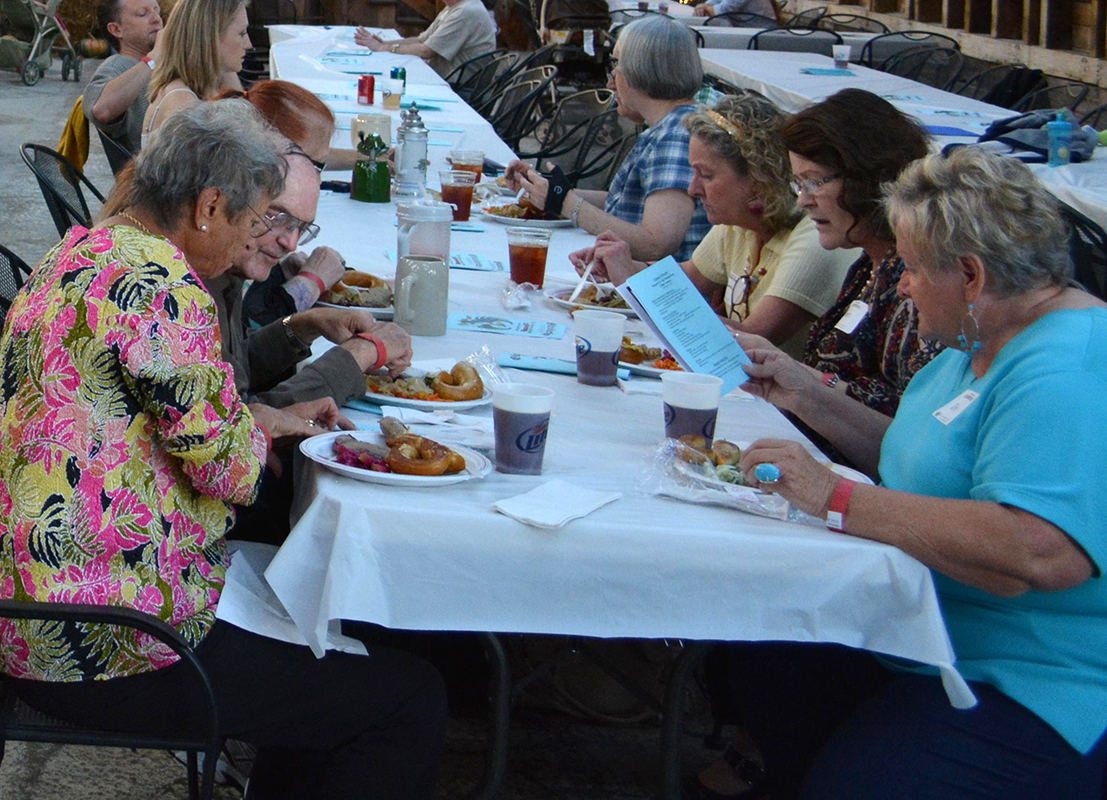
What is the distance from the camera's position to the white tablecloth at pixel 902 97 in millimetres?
4027

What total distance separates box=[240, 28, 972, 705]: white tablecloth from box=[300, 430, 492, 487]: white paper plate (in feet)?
0.05

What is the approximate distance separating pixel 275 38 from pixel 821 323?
7672 mm

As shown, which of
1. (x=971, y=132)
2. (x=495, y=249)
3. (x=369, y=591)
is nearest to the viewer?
(x=369, y=591)

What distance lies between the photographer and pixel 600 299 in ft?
9.55

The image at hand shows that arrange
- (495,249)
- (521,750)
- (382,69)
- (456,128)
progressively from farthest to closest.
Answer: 1. (382,69)
2. (456,128)
3. (495,249)
4. (521,750)

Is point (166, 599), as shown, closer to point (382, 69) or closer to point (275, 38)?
point (382, 69)

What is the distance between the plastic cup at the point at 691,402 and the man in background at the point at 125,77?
319 cm

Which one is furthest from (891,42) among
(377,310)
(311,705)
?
(311,705)

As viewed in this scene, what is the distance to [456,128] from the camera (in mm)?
5762

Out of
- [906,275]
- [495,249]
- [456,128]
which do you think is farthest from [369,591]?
[456,128]

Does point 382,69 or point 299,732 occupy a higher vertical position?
point 382,69

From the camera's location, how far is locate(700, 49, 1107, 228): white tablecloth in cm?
403

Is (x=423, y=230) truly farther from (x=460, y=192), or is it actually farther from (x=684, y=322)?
(x=460, y=192)

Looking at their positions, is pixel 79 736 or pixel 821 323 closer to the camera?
pixel 79 736
